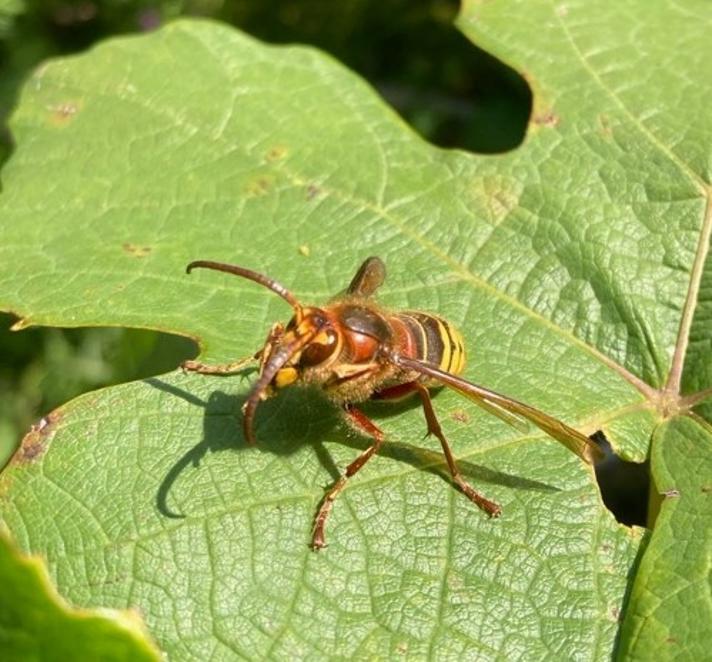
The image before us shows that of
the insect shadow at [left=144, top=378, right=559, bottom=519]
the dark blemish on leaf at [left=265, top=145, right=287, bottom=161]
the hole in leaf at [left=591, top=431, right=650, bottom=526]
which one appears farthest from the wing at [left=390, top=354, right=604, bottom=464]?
the hole in leaf at [left=591, top=431, right=650, bottom=526]

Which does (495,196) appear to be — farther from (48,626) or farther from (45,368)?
(45,368)

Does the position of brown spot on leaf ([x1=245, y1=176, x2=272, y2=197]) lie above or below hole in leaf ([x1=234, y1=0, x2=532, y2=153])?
above

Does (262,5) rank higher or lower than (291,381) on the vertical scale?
lower

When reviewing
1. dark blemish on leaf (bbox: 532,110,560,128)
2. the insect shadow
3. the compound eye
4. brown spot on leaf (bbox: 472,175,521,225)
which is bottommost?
the insect shadow

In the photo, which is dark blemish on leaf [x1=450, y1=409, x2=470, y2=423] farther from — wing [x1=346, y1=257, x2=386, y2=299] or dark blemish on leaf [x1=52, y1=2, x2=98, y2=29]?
dark blemish on leaf [x1=52, y1=2, x2=98, y2=29]

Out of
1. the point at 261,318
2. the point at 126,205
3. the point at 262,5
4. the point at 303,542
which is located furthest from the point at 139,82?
the point at 262,5

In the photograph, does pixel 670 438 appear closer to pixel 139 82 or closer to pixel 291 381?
pixel 291 381
